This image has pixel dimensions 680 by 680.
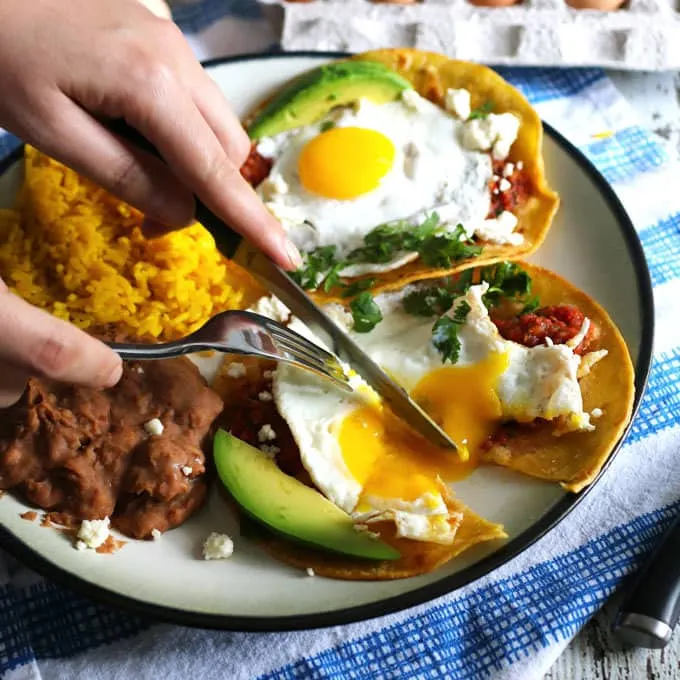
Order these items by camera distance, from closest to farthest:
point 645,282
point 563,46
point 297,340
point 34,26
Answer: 1. point 34,26
2. point 297,340
3. point 645,282
4. point 563,46

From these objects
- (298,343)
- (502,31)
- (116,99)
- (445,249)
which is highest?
(116,99)

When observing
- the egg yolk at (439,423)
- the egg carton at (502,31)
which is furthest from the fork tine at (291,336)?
the egg carton at (502,31)

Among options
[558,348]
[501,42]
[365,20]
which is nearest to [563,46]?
[501,42]

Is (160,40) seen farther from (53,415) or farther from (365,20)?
(365,20)

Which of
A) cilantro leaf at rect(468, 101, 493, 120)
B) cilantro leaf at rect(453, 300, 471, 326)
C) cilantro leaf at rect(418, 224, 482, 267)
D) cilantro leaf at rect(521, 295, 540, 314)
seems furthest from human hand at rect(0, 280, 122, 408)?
cilantro leaf at rect(468, 101, 493, 120)

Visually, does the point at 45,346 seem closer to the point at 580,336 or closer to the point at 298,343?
the point at 298,343

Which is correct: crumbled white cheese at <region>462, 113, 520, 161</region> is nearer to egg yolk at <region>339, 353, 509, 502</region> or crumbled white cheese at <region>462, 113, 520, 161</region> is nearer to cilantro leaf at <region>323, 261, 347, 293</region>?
cilantro leaf at <region>323, 261, 347, 293</region>

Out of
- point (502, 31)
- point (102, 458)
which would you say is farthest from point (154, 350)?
point (502, 31)
